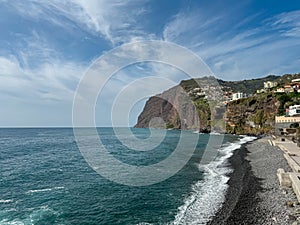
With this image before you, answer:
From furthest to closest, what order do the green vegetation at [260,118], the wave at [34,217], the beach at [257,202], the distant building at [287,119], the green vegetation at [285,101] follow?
the green vegetation at [260,118]
the green vegetation at [285,101]
the distant building at [287,119]
the wave at [34,217]
the beach at [257,202]

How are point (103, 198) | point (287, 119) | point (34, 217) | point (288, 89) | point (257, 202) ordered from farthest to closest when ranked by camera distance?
1. point (288, 89)
2. point (287, 119)
3. point (103, 198)
4. point (257, 202)
5. point (34, 217)

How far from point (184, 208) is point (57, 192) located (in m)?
11.7

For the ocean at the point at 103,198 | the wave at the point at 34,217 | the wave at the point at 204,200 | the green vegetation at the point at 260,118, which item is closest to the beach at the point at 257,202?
the wave at the point at 204,200

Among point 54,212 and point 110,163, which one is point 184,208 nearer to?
point 54,212

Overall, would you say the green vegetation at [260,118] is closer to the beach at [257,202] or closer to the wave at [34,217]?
the beach at [257,202]

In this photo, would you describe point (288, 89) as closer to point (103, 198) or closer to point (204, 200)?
point (204, 200)

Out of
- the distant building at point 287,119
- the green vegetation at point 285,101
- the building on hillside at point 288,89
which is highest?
the building on hillside at point 288,89

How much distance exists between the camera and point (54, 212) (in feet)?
54.4

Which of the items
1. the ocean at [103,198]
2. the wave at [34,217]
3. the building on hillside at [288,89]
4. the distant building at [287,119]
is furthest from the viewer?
the building on hillside at [288,89]

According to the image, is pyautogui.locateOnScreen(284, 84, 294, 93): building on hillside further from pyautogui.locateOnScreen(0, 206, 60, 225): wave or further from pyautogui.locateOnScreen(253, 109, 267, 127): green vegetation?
pyautogui.locateOnScreen(0, 206, 60, 225): wave

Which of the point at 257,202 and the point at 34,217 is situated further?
the point at 257,202

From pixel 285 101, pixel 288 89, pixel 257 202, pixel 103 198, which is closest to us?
pixel 257 202

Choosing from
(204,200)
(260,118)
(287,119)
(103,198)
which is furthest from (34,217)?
(260,118)

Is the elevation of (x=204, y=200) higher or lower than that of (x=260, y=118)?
lower
